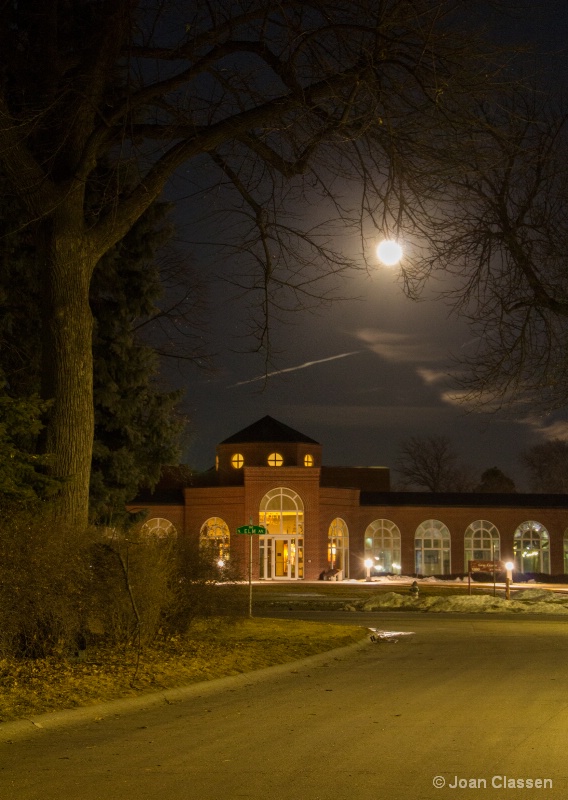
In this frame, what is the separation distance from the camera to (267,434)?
5981 cm

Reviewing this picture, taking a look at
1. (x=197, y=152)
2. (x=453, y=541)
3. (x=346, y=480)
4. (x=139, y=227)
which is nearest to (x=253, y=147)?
(x=197, y=152)

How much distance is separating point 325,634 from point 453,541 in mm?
39853

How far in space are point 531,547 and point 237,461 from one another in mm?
18797

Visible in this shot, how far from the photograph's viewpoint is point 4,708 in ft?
31.1

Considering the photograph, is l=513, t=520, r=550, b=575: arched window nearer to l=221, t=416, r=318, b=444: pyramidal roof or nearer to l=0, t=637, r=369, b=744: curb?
l=221, t=416, r=318, b=444: pyramidal roof

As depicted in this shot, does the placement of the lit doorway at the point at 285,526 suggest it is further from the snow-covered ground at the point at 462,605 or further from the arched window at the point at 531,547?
the snow-covered ground at the point at 462,605

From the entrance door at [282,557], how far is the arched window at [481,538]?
10324 mm

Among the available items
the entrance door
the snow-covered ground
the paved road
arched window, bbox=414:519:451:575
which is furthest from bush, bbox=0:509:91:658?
arched window, bbox=414:519:451:575

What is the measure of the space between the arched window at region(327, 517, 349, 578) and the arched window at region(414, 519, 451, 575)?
429 centimetres

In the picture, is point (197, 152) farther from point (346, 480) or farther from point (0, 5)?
point (346, 480)

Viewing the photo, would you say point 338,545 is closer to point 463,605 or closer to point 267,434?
point 267,434

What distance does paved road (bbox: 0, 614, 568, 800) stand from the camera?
6809 mm

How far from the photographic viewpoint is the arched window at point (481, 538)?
189 ft

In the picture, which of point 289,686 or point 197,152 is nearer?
point 289,686
